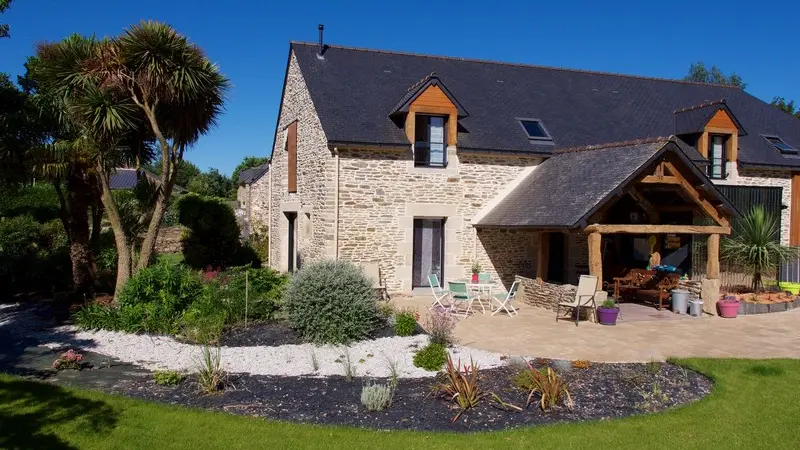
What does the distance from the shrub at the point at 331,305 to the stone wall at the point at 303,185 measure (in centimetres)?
420

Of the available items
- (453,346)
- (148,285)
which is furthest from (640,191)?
(148,285)

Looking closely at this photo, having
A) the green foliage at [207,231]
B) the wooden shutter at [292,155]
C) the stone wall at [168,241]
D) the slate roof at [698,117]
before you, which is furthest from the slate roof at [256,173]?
the slate roof at [698,117]


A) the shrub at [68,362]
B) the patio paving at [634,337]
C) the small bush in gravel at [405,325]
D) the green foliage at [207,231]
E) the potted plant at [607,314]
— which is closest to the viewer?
the shrub at [68,362]

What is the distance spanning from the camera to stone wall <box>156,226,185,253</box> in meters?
26.1

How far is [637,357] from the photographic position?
356 inches

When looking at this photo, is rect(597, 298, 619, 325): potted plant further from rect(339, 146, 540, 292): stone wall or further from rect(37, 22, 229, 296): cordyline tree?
rect(37, 22, 229, 296): cordyline tree

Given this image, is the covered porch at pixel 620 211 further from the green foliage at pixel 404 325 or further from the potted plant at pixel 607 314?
the green foliage at pixel 404 325

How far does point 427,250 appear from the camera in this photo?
15.7m

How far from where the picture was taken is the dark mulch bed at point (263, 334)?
9648mm

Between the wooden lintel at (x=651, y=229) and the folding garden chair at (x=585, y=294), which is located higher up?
the wooden lintel at (x=651, y=229)

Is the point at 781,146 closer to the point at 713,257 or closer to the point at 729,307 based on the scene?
the point at 713,257

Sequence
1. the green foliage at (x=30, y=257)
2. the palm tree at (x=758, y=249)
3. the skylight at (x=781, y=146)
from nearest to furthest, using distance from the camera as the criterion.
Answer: the palm tree at (x=758, y=249) < the green foliage at (x=30, y=257) < the skylight at (x=781, y=146)

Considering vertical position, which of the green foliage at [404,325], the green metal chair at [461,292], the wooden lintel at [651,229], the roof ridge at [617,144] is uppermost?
the roof ridge at [617,144]

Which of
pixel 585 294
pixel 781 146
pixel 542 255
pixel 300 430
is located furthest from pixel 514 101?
pixel 300 430
